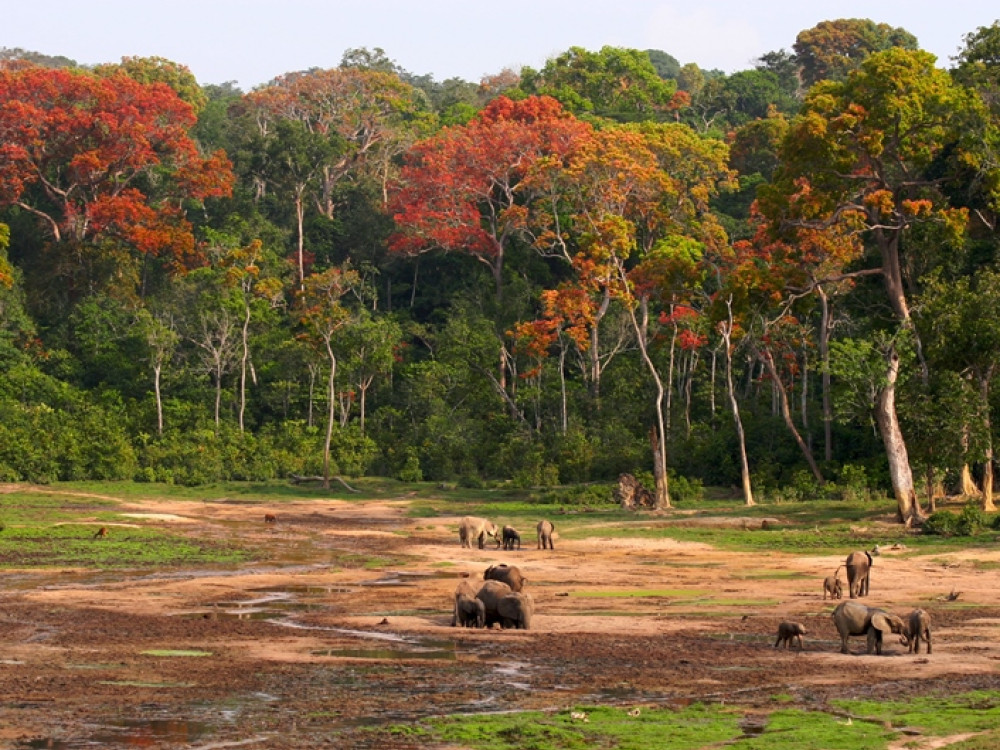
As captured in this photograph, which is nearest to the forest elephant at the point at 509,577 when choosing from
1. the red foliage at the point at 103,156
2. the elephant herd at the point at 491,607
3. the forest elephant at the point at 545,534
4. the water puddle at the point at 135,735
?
the elephant herd at the point at 491,607

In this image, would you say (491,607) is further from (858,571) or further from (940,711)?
(940,711)

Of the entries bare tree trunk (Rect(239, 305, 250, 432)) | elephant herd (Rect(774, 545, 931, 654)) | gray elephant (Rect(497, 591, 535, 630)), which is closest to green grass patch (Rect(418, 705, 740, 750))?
elephant herd (Rect(774, 545, 931, 654))

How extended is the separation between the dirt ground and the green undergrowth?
49 centimetres

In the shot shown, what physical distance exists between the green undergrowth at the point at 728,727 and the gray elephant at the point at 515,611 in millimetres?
5548

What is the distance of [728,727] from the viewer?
12867 mm

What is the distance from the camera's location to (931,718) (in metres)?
13.0

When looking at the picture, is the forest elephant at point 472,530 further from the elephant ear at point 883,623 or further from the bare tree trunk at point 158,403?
the bare tree trunk at point 158,403

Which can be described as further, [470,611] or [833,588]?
[833,588]

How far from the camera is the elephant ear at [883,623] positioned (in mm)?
16906

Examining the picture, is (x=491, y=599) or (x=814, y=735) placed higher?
(x=491, y=599)

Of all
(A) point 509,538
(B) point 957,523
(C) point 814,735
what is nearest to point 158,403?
→ (A) point 509,538

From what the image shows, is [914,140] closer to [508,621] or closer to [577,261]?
[577,261]

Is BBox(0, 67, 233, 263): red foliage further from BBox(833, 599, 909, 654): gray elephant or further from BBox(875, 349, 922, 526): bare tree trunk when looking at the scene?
BBox(833, 599, 909, 654): gray elephant

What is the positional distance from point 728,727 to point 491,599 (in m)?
7.06
